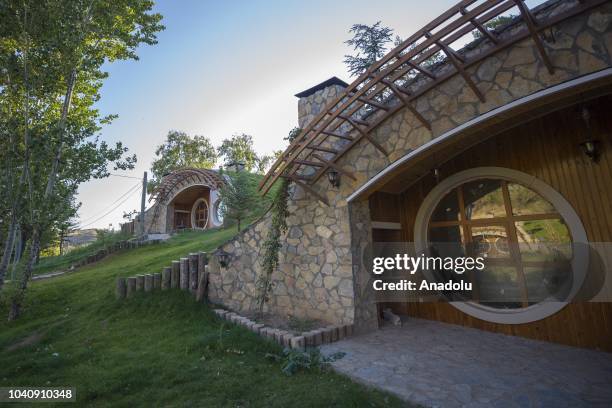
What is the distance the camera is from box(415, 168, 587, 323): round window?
176 inches

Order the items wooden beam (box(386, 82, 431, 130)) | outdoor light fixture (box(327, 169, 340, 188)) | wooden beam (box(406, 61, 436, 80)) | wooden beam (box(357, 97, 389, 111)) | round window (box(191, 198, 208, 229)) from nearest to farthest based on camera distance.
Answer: wooden beam (box(406, 61, 436, 80)) → wooden beam (box(386, 82, 431, 130)) → wooden beam (box(357, 97, 389, 111)) → outdoor light fixture (box(327, 169, 340, 188)) → round window (box(191, 198, 208, 229))

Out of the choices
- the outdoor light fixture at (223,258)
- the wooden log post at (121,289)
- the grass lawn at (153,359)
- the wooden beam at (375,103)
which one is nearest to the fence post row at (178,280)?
the wooden log post at (121,289)

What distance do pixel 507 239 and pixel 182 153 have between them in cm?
2706

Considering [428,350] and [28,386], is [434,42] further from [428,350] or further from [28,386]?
[28,386]

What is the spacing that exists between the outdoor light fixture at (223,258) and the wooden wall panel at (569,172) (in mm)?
4835

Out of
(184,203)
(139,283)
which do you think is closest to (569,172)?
(139,283)

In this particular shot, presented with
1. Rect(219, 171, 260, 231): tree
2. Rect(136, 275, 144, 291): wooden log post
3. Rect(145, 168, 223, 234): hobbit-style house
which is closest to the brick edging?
Rect(136, 275, 144, 291): wooden log post

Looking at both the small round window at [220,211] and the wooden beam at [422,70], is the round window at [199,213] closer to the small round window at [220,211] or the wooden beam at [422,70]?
the small round window at [220,211]

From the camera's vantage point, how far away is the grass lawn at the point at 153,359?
10.4 ft

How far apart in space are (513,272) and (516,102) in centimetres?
300

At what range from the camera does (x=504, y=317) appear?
16.0 feet

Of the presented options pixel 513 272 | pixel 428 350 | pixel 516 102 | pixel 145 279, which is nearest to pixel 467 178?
pixel 513 272

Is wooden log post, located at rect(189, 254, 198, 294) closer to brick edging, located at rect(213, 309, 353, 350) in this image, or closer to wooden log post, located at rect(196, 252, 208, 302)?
Result: wooden log post, located at rect(196, 252, 208, 302)

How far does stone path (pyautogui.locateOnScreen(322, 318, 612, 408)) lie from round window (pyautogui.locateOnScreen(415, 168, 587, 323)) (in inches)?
24.8
